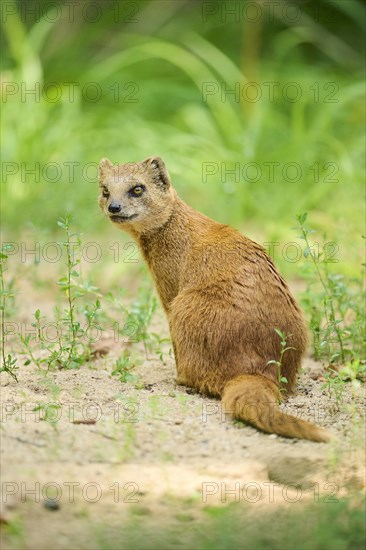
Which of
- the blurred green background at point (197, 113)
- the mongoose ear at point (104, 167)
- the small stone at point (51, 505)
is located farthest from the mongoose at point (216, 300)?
the small stone at point (51, 505)

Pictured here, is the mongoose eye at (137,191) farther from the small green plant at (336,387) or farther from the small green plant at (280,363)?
the small green plant at (336,387)

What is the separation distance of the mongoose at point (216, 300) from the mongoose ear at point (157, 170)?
0.04 metres

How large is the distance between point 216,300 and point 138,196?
842mm

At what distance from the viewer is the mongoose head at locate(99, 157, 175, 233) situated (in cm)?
481

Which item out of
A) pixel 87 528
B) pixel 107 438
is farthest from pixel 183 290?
pixel 87 528

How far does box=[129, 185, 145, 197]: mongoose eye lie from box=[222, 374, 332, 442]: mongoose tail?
1.26 metres

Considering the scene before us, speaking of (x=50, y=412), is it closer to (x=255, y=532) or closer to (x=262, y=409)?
(x=262, y=409)

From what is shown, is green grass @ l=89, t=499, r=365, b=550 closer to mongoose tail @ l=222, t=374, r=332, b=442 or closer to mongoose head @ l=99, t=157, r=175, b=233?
mongoose tail @ l=222, t=374, r=332, b=442

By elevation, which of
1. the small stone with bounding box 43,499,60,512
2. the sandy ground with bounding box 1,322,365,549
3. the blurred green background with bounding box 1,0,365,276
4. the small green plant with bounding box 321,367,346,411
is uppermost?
the blurred green background with bounding box 1,0,365,276

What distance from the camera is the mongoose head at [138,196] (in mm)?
4809

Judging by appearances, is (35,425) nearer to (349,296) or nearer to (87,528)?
(87,528)

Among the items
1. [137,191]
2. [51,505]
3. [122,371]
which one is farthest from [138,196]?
[51,505]

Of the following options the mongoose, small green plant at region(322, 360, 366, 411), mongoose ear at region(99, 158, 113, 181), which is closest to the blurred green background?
mongoose ear at region(99, 158, 113, 181)

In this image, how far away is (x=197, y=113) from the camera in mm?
8945
